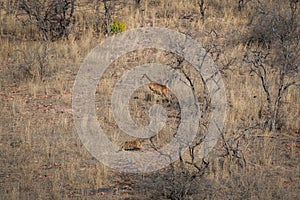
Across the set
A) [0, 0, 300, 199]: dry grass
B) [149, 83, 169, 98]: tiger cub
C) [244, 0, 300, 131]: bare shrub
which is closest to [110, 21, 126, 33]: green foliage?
[0, 0, 300, 199]: dry grass

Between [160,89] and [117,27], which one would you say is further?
[117,27]

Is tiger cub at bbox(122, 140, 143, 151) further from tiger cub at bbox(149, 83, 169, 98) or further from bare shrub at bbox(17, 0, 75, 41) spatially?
bare shrub at bbox(17, 0, 75, 41)

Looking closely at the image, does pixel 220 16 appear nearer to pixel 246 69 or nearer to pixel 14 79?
pixel 246 69

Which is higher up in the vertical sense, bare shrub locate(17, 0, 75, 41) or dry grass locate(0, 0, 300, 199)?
bare shrub locate(17, 0, 75, 41)

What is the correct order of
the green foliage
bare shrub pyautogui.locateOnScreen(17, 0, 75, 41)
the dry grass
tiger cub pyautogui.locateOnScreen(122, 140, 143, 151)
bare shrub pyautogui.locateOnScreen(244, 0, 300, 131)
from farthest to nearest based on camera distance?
the green foliage, bare shrub pyautogui.locateOnScreen(17, 0, 75, 41), bare shrub pyautogui.locateOnScreen(244, 0, 300, 131), tiger cub pyautogui.locateOnScreen(122, 140, 143, 151), the dry grass

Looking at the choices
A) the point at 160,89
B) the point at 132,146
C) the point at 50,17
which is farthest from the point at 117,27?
the point at 132,146

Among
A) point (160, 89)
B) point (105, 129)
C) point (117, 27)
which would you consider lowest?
point (105, 129)

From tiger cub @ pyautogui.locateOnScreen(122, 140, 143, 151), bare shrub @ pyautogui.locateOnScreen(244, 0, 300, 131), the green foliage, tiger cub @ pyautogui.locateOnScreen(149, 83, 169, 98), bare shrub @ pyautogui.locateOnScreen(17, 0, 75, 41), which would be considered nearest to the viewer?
tiger cub @ pyautogui.locateOnScreen(122, 140, 143, 151)

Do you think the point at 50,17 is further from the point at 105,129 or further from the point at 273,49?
the point at 105,129

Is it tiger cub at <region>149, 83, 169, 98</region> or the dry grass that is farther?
tiger cub at <region>149, 83, 169, 98</region>
